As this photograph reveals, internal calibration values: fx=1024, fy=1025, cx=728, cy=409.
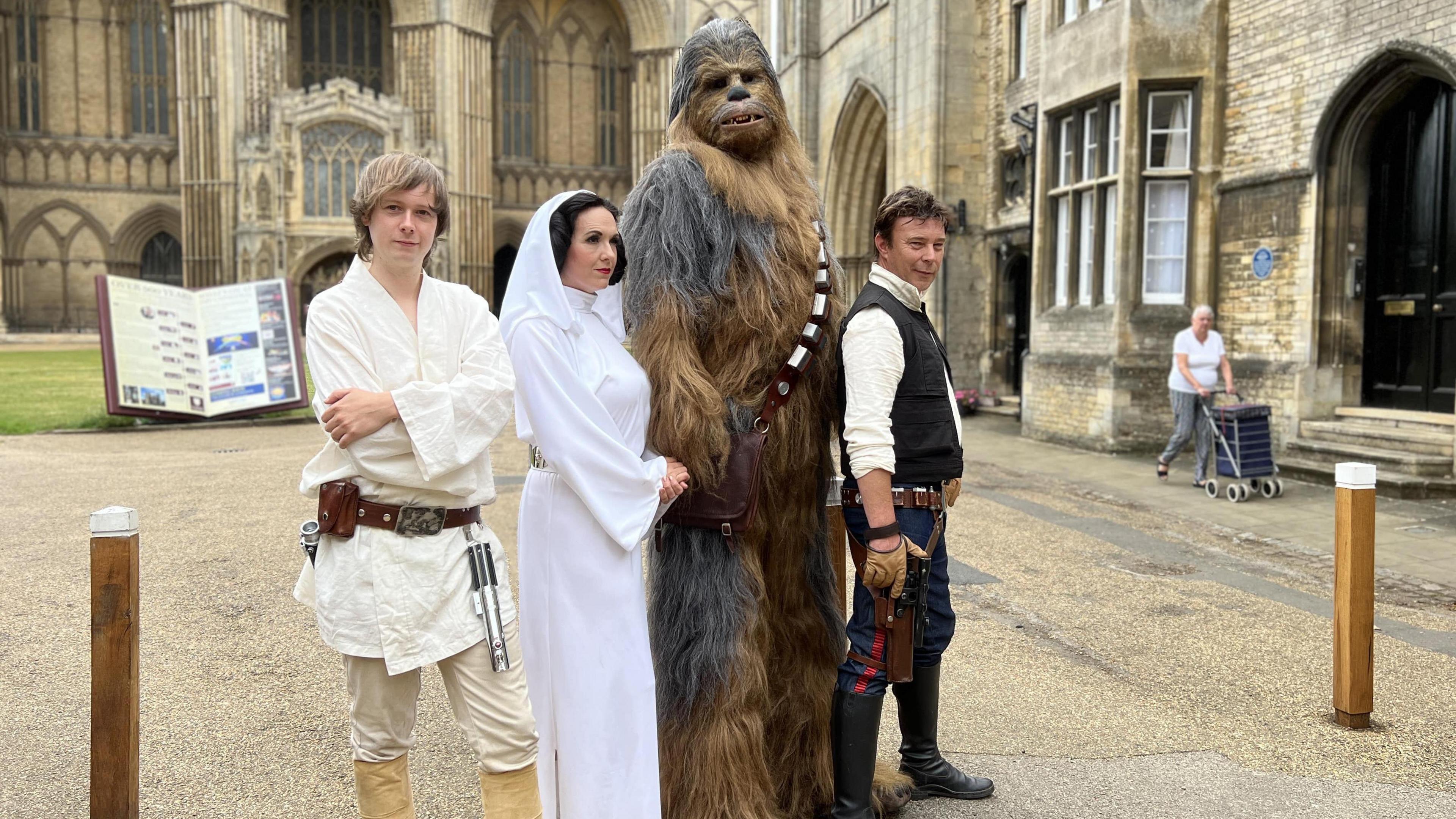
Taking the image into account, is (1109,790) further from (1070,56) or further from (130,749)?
(1070,56)

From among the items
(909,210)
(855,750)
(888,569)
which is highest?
(909,210)

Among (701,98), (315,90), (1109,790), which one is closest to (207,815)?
(701,98)

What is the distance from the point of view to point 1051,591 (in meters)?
5.66

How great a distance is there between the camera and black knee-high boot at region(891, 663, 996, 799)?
3119mm

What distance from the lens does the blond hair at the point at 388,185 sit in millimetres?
2367

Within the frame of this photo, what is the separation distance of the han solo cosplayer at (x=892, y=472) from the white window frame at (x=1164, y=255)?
955 cm

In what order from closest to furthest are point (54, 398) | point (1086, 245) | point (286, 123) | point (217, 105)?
point (1086, 245)
point (54, 398)
point (286, 123)
point (217, 105)

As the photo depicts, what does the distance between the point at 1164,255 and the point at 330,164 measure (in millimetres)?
30525

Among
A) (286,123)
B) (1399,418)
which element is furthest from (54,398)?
(286,123)

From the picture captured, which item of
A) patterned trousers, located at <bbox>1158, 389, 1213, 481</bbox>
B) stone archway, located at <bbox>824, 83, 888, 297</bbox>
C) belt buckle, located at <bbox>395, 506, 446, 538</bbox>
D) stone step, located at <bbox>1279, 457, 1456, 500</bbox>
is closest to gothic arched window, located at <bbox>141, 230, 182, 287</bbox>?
stone archway, located at <bbox>824, 83, 888, 297</bbox>

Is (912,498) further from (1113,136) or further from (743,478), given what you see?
(1113,136)

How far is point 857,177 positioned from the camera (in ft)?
68.3

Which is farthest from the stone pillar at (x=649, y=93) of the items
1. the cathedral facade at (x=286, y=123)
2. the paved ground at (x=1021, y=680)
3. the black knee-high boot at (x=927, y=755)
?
the black knee-high boot at (x=927, y=755)

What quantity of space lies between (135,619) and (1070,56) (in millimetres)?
12102
